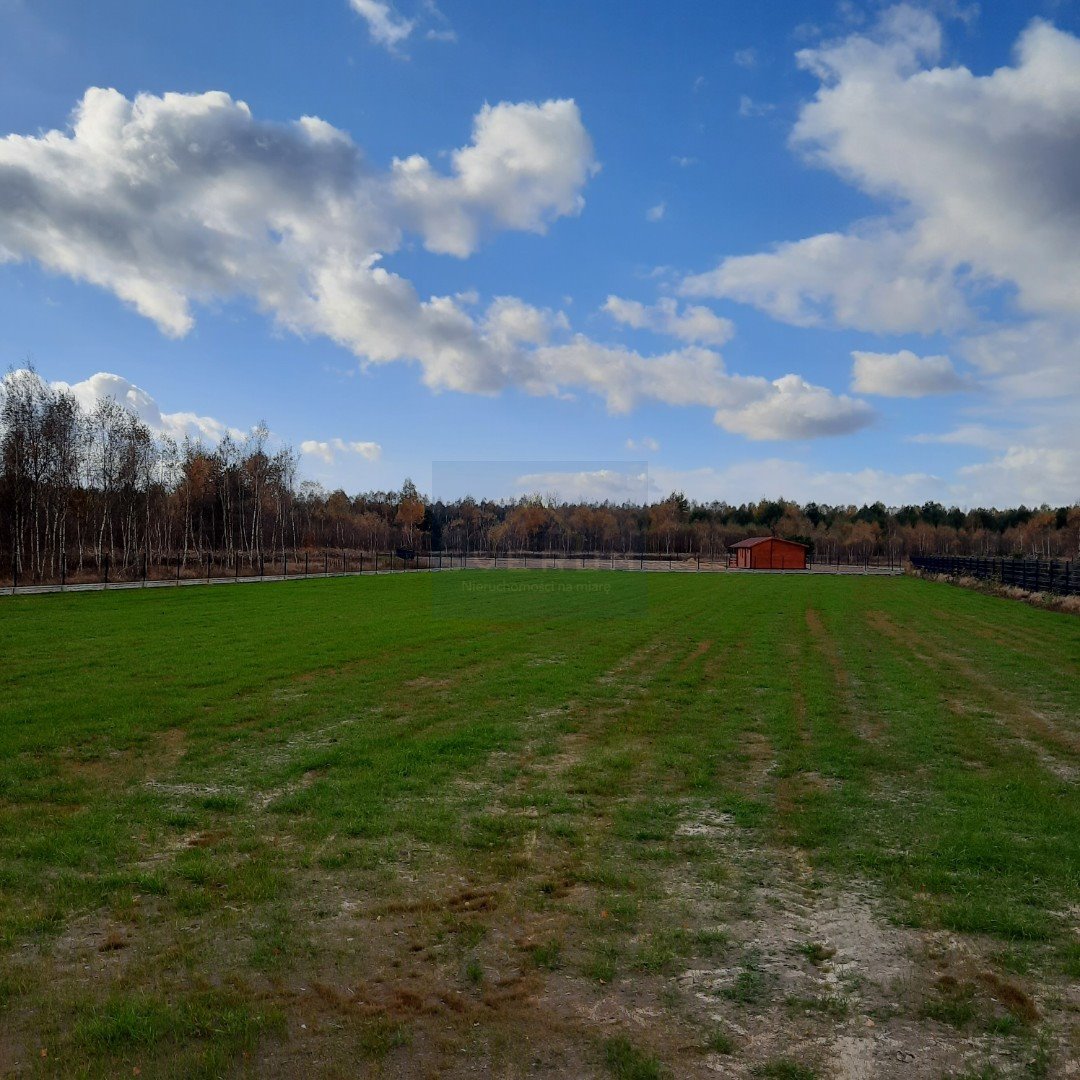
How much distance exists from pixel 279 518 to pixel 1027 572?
222 ft

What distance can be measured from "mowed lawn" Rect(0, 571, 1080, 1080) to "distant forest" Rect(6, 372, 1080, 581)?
126ft

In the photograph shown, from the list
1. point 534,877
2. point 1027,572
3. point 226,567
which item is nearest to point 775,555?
point 1027,572

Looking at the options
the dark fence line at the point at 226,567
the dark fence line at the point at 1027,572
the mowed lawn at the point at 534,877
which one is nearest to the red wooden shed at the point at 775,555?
the dark fence line at the point at 226,567

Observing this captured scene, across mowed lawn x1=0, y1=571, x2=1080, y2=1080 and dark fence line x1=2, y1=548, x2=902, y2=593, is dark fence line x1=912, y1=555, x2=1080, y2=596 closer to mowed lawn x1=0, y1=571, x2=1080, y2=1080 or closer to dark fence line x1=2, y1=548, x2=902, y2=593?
mowed lawn x1=0, y1=571, x2=1080, y2=1080

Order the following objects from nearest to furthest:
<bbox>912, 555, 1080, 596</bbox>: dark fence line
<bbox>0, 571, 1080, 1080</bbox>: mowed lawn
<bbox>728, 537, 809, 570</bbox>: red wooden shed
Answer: <bbox>0, 571, 1080, 1080</bbox>: mowed lawn → <bbox>912, 555, 1080, 596</bbox>: dark fence line → <bbox>728, 537, 809, 570</bbox>: red wooden shed

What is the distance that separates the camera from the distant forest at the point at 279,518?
5144 centimetres

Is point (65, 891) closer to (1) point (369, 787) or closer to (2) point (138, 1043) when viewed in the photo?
(2) point (138, 1043)

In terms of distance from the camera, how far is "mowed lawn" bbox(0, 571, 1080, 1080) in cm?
416

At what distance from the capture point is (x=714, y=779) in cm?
908

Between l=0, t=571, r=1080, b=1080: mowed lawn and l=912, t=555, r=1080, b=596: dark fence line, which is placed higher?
l=912, t=555, r=1080, b=596: dark fence line

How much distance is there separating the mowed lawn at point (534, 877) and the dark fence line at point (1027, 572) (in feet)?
77.7

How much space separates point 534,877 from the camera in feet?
20.5

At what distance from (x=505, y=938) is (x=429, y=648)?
1468cm

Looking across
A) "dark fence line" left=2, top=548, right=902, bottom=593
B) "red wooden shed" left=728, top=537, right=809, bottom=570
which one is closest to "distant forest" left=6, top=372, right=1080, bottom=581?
"dark fence line" left=2, top=548, right=902, bottom=593
